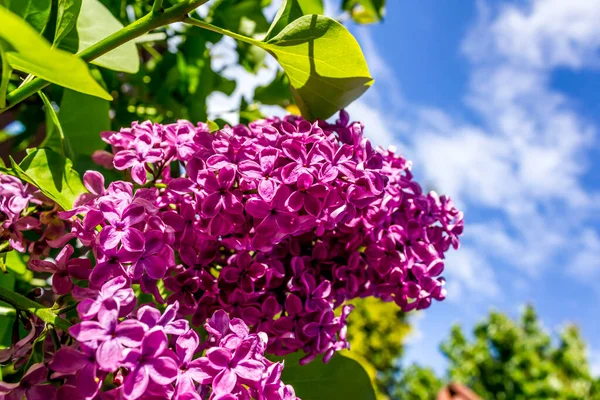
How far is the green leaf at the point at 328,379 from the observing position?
3.13 feet

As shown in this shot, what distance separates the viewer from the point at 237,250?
812mm

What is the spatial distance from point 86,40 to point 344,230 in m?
0.51

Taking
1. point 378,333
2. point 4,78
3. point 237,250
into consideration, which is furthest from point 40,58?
point 378,333

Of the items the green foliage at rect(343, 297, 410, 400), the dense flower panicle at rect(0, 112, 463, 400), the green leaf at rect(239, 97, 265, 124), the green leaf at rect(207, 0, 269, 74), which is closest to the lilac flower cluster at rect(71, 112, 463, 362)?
the dense flower panicle at rect(0, 112, 463, 400)

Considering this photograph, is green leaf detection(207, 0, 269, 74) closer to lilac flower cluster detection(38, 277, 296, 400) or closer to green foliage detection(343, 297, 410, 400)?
lilac flower cluster detection(38, 277, 296, 400)

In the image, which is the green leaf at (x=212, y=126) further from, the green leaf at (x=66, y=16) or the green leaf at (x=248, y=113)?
the green leaf at (x=248, y=113)

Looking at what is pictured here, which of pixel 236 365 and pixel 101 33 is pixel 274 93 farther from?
pixel 236 365

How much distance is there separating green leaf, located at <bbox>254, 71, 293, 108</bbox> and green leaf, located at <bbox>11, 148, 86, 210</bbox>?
33.5 inches

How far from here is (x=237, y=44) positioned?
152cm

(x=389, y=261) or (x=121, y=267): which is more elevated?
(x=389, y=261)

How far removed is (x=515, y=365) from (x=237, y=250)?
28.2ft

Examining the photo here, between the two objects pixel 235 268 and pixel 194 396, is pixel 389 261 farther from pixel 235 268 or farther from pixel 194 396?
pixel 194 396

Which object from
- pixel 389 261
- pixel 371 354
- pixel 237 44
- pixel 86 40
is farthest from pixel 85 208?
pixel 371 354

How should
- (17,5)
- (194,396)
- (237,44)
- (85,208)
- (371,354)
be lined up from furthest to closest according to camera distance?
(371,354), (237,44), (17,5), (85,208), (194,396)
